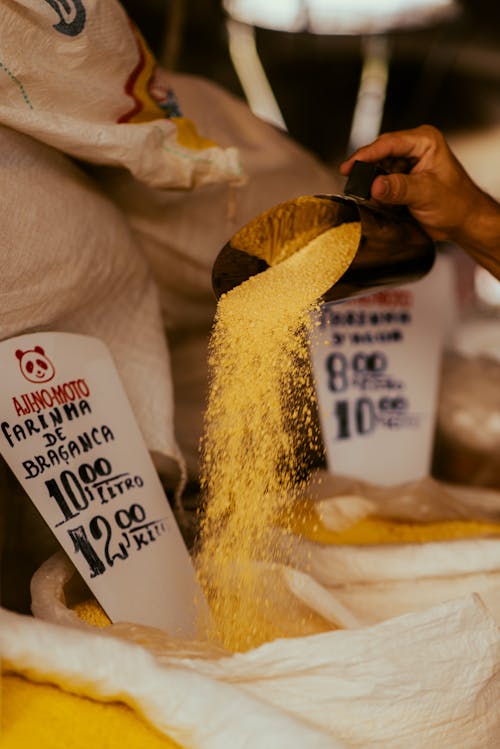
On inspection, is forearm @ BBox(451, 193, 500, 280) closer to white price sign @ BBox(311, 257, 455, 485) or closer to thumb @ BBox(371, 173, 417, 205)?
thumb @ BBox(371, 173, 417, 205)

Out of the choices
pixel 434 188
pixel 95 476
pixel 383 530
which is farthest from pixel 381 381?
pixel 95 476

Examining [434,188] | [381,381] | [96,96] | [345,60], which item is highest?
[96,96]

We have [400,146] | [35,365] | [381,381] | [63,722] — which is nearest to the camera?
[63,722]

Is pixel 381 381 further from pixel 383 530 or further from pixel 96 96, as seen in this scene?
pixel 96 96

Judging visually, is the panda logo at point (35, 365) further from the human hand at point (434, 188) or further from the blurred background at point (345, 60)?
the blurred background at point (345, 60)

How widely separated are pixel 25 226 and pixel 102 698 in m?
0.47

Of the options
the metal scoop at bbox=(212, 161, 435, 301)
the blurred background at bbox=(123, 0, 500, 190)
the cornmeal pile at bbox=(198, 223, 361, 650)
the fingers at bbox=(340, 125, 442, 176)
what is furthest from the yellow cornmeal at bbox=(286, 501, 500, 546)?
the blurred background at bbox=(123, 0, 500, 190)

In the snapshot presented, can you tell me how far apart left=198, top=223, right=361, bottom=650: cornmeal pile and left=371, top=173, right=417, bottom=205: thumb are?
0.05 meters

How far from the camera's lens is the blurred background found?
1.78 metres

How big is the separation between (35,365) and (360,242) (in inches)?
15.1

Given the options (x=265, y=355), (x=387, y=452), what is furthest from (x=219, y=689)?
(x=387, y=452)

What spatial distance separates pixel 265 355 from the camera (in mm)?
930

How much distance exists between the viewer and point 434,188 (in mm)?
1061

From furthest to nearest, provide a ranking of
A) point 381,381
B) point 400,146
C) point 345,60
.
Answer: point 345,60 < point 381,381 < point 400,146
